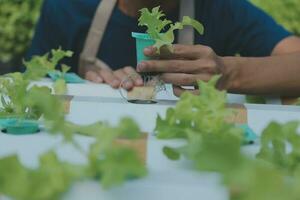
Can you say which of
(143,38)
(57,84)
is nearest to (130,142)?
(143,38)

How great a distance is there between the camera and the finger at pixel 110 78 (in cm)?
116

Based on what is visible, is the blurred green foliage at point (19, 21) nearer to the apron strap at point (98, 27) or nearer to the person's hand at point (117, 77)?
the apron strap at point (98, 27)

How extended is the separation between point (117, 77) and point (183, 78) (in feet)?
0.87

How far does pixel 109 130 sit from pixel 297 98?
0.79 metres

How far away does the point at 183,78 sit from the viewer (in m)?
0.99

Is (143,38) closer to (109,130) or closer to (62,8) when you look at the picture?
(109,130)

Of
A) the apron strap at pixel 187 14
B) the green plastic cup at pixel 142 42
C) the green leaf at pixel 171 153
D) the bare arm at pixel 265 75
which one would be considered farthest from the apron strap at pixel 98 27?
the green leaf at pixel 171 153

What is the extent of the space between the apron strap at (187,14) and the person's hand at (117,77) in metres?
0.21

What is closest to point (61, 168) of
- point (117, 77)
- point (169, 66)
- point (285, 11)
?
point (169, 66)

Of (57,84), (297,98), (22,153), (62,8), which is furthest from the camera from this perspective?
(62,8)

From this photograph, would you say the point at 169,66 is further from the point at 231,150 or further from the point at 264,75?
the point at 231,150

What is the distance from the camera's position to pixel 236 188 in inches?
15.7

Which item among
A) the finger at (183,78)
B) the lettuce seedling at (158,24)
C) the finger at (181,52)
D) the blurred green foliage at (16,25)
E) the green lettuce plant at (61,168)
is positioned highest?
the blurred green foliage at (16,25)

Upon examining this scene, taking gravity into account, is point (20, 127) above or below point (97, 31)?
below
